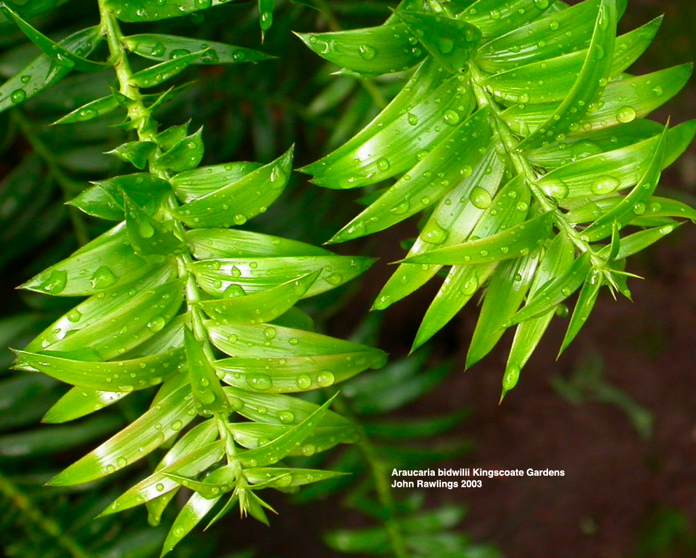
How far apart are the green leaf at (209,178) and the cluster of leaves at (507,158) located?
0.07 m

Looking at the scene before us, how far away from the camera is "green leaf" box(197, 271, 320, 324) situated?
480mm

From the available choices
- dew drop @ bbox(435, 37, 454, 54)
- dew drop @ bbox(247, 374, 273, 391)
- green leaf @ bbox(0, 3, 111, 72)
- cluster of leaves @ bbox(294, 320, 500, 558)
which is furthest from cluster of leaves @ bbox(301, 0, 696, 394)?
cluster of leaves @ bbox(294, 320, 500, 558)

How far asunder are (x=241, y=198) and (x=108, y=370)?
0.16m

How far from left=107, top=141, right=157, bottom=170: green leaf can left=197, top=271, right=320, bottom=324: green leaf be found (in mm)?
126

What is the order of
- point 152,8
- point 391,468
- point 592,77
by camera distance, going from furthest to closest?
point 391,468, point 152,8, point 592,77

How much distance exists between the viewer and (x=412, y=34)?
50 centimetres

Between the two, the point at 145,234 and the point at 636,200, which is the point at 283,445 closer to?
the point at 145,234

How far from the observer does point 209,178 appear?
54cm

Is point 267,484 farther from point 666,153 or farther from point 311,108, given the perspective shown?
point 311,108

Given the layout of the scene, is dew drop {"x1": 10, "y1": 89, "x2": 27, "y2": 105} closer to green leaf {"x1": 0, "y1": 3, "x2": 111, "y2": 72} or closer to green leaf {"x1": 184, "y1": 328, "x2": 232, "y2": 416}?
green leaf {"x1": 0, "y1": 3, "x2": 111, "y2": 72}

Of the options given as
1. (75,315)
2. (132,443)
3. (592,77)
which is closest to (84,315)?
(75,315)

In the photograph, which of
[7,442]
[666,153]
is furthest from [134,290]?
[7,442]

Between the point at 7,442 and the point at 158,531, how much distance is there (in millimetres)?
266

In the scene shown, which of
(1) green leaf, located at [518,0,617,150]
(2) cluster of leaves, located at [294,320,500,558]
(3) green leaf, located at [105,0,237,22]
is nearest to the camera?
(1) green leaf, located at [518,0,617,150]
